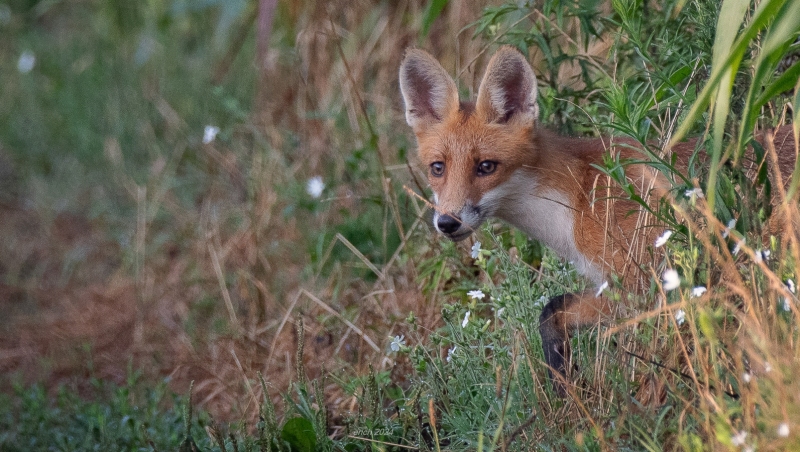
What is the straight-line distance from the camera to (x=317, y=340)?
14.9 feet

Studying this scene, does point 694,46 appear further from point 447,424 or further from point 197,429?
point 197,429

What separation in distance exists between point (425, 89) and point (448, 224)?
860 mm

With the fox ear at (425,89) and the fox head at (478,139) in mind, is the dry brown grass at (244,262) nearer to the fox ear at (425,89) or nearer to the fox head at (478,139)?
the fox ear at (425,89)

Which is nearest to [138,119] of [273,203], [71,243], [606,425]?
[71,243]

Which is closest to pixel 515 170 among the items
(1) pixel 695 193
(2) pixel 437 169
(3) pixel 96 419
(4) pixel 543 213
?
(4) pixel 543 213

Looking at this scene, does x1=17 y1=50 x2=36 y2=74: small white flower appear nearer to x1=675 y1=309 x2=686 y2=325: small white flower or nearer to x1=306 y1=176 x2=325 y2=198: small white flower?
x1=306 y1=176 x2=325 y2=198: small white flower

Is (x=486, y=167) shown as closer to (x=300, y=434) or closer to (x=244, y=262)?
(x=300, y=434)

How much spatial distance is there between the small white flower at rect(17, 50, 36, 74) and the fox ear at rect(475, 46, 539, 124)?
235 inches

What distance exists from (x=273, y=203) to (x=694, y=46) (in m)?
3.19

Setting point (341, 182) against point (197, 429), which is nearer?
point (197, 429)

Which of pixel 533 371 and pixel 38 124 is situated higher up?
pixel 533 371

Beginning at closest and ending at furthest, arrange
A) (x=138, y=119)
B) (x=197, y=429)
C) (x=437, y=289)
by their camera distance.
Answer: (x=197, y=429), (x=437, y=289), (x=138, y=119)

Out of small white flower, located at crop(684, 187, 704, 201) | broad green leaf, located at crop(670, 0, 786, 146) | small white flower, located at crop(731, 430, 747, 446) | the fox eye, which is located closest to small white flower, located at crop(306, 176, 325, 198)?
the fox eye

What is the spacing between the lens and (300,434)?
10.3 feet
